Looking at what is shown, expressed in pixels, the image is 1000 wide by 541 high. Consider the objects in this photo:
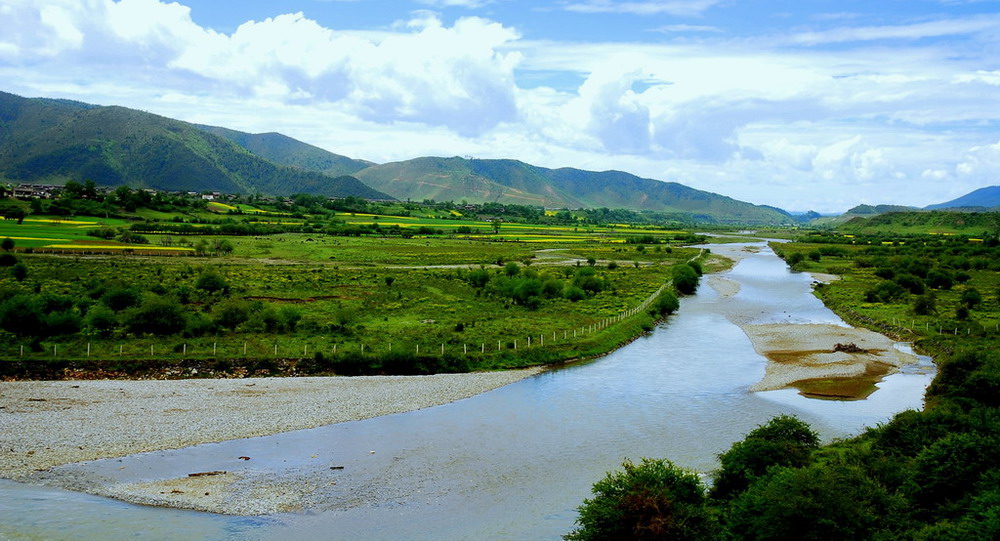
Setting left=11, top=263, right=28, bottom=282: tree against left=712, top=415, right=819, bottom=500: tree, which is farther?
left=11, top=263, right=28, bottom=282: tree

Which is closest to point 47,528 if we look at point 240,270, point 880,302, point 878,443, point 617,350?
point 878,443

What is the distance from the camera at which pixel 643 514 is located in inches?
632

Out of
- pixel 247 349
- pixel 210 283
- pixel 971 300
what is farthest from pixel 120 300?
pixel 971 300

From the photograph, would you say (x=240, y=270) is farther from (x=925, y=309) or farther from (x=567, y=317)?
(x=925, y=309)

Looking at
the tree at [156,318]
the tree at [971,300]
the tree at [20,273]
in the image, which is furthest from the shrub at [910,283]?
the tree at [20,273]

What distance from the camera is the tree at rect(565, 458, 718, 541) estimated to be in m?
15.9

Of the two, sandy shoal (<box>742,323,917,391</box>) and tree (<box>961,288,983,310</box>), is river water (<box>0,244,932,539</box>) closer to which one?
sandy shoal (<box>742,323,917,391</box>)

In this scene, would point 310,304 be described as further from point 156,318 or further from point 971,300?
point 971,300

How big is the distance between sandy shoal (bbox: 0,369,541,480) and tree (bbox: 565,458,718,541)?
52.5ft

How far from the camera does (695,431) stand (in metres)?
28.8

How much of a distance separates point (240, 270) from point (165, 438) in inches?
2008

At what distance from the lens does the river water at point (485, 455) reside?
65.9 feet

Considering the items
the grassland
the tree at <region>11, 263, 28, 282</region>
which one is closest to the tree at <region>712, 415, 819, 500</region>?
the grassland

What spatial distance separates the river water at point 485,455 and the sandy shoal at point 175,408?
42.9 inches
